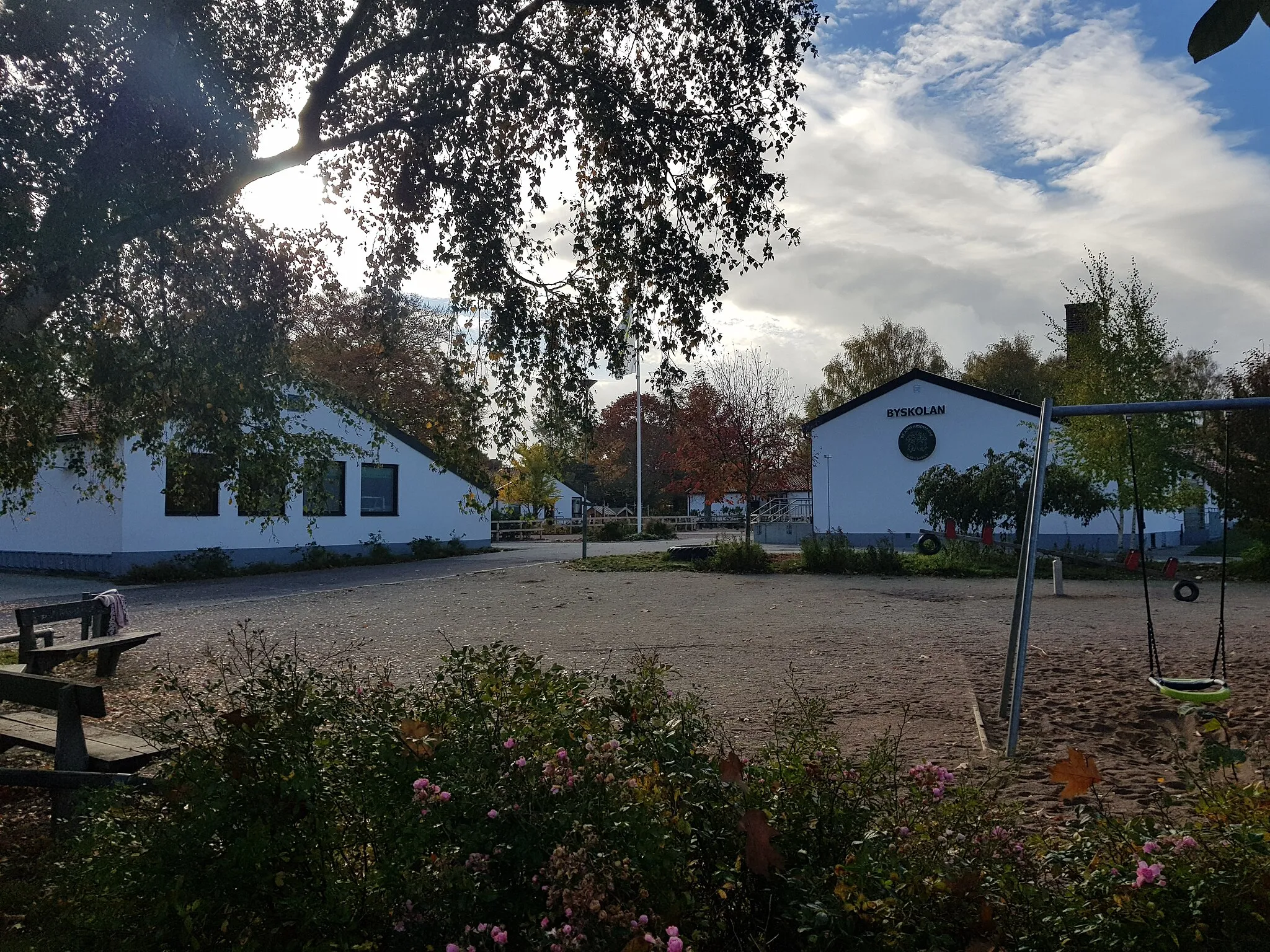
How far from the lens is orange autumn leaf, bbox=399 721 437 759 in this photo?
10.1 ft

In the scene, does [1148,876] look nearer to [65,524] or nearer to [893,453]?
[65,524]

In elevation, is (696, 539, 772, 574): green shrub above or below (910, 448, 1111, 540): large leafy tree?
below

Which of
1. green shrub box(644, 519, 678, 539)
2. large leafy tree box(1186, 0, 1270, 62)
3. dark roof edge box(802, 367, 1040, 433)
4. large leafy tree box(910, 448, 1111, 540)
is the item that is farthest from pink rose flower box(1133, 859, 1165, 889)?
green shrub box(644, 519, 678, 539)

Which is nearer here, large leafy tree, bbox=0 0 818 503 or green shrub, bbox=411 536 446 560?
large leafy tree, bbox=0 0 818 503

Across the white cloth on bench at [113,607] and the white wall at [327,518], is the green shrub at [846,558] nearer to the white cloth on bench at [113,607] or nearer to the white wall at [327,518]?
the white wall at [327,518]

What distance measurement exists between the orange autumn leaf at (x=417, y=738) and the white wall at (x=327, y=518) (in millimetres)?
14313

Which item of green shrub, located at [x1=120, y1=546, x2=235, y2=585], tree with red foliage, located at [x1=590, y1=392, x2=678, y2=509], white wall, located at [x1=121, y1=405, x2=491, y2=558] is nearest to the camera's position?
green shrub, located at [x1=120, y1=546, x2=235, y2=585]

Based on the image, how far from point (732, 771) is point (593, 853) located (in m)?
0.57

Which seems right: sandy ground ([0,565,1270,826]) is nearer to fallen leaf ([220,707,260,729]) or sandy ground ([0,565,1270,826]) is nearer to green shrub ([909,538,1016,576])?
green shrub ([909,538,1016,576])

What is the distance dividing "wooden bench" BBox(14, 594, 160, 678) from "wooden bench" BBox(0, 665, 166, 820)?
3.65 metres

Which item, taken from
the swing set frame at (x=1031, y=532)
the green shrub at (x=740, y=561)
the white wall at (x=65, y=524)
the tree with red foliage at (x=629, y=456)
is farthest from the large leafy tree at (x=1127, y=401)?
the tree with red foliage at (x=629, y=456)

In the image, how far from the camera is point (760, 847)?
260cm

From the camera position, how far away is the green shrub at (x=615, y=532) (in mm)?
42375

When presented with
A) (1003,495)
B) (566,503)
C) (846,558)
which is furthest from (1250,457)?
(566,503)
